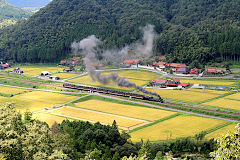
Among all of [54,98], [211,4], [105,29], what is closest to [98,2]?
[105,29]

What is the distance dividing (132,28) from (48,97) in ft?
248

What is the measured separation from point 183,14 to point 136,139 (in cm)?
11097

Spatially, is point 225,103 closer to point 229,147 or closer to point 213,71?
point 213,71

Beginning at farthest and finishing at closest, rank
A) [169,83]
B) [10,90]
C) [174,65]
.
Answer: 1. [174,65]
2. [10,90]
3. [169,83]

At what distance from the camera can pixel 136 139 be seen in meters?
47.2

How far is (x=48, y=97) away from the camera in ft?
252

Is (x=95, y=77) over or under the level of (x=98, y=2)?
under

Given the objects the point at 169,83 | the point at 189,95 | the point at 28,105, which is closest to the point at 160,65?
the point at 169,83

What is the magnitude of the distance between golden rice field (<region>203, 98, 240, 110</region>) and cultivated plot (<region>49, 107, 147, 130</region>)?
18.4m

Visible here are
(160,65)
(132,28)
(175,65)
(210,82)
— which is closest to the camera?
(210,82)

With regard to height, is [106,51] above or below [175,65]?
above

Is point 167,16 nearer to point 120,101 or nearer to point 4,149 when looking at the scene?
point 120,101

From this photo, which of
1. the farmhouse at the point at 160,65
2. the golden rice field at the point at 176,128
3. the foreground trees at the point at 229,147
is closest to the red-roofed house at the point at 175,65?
the farmhouse at the point at 160,65

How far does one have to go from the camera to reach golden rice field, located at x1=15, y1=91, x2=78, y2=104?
7338 centimetres
